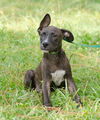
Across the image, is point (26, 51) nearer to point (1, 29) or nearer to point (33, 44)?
point (33, 44)

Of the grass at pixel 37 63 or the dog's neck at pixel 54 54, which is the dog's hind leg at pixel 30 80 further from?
the dog's neck at pixel 54 54

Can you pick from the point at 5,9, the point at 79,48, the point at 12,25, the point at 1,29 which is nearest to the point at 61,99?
the point at 79,48

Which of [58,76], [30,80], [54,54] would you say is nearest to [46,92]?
[58,76]

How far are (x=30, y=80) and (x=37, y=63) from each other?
1172 mm

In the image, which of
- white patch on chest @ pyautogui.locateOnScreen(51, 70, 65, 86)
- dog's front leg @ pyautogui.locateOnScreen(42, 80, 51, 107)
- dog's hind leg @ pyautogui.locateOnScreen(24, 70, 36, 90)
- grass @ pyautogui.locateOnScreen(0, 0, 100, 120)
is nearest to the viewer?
grass @ pyautogui.locateOnScreen(0, 0, 100, 120)

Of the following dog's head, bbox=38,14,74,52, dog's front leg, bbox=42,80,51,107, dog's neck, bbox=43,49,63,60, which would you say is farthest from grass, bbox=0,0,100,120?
dog's head, bbox=38,14,74,52

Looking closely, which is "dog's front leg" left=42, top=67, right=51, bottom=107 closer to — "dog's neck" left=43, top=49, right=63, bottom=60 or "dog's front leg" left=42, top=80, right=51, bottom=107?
"dog's front leg" left=42, top=80, right=51, bottom=107

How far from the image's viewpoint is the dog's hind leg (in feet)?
21.0

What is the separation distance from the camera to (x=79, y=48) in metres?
8.76

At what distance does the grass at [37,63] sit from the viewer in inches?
205

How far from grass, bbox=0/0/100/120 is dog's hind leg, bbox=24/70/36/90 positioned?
12 centimetres

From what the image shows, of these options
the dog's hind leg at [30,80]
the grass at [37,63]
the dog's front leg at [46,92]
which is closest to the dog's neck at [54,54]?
the dog's front leg at [46,92]

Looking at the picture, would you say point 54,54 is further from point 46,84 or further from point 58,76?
point 46,84

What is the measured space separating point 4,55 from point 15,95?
2.16 metres
